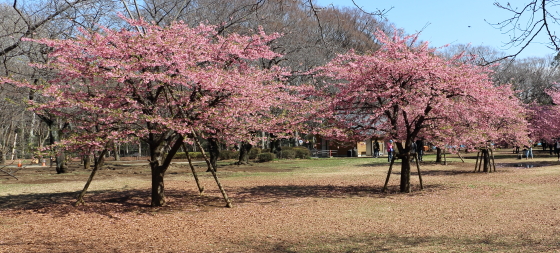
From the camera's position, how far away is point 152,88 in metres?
11.7

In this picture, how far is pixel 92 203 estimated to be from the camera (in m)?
12.7

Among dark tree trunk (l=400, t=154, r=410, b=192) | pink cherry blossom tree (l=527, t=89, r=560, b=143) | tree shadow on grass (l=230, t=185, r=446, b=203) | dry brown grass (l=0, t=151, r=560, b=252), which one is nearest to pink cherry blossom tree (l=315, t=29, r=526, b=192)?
dark tree trunk (l=400, t=154, r=410, b=192)

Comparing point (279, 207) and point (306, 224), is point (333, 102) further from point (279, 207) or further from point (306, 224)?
point (306, 224)

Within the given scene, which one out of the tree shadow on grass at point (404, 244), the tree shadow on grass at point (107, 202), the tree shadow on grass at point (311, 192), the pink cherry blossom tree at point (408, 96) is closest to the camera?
the tree shadow on grass at point (404, 244)

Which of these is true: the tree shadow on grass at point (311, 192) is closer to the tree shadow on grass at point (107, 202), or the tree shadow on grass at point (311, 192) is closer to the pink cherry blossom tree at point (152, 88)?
the tree shadow on grass at point (107, 202)

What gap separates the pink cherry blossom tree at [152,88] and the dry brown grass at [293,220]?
Answer: 1998mm

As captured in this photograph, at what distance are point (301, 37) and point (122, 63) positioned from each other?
85.2 feet

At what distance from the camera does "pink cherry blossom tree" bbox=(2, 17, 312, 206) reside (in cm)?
1095

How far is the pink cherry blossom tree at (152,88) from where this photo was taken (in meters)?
10.9

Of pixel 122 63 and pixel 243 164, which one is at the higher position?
pixel 122 63

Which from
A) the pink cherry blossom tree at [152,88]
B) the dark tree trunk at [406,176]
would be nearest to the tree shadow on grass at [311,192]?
the dark tree trunk at [406,176]

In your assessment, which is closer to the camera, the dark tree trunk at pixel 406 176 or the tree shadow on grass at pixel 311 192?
the tree shadow on grass at pixel 311 192

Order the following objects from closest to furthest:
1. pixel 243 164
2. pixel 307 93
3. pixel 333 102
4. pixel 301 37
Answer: pixel 333 102
pixel 307 93
pixel 243 164
pixel 301 37

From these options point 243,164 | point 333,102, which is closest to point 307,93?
point 333,102
